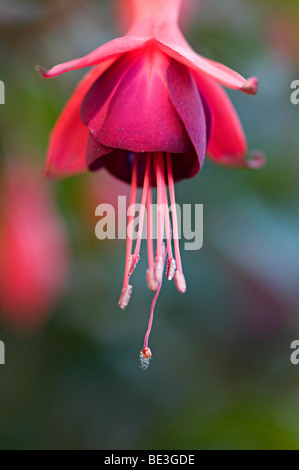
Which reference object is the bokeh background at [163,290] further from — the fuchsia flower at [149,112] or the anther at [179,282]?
the anther at [179,282]

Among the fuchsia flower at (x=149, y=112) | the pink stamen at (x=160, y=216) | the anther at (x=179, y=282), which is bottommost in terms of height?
the anther at (x=179, y=282)

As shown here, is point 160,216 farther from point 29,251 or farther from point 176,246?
point 29,251

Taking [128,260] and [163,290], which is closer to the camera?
[128,260]

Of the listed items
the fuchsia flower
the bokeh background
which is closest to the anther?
the fuchsia flower

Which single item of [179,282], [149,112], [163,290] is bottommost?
[179,282]

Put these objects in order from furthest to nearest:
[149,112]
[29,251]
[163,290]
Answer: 1. [163,290]
2. [29,251]
3. [149,112]

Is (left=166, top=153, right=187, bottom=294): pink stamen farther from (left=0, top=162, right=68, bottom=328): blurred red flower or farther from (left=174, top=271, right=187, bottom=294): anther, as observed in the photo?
(left=0, top=162, right=68, bottom=328): blurred red flower

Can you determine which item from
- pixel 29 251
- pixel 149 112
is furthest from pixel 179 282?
pixel 29 251

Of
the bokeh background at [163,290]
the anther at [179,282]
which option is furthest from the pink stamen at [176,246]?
the bokeh background at [163,290]

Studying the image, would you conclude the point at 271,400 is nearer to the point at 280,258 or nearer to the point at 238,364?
the point at 238,364
